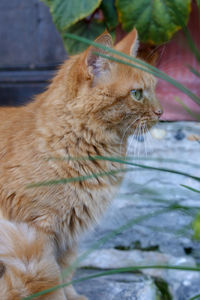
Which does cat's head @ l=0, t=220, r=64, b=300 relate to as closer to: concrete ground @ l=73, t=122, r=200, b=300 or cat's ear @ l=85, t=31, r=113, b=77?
concrete ground @ l=73, t=122, r=200, b=300

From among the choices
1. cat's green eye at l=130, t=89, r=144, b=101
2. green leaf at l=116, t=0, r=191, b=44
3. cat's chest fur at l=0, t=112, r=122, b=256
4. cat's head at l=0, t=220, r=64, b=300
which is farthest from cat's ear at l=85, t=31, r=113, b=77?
green leaf at l=116, t=0, r=191, b=44

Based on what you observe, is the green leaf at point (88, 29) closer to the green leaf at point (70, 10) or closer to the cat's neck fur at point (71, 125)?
the green leaf at point (70, 10)

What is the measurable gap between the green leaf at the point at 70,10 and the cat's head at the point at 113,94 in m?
0.84

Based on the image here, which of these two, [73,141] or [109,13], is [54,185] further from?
[109,13]

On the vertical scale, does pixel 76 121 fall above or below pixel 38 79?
below

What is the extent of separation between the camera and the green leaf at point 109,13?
7.94 ft

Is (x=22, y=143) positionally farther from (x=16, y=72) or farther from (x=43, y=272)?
(x=16, y=72)

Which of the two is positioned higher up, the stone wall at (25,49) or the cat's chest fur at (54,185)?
the stone wall at (25,49)

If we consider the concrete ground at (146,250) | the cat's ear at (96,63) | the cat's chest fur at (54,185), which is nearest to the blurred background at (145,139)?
the concrete ground at (146,250)

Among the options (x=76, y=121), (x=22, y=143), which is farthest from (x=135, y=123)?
(x=22, y=143)

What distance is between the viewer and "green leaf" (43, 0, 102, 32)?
2145 millimetres

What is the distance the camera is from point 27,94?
3223 millimetres

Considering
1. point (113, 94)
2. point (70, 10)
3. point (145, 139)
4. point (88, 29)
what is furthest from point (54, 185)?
point (88, 29)

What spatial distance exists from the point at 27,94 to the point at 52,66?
0.30 metres
